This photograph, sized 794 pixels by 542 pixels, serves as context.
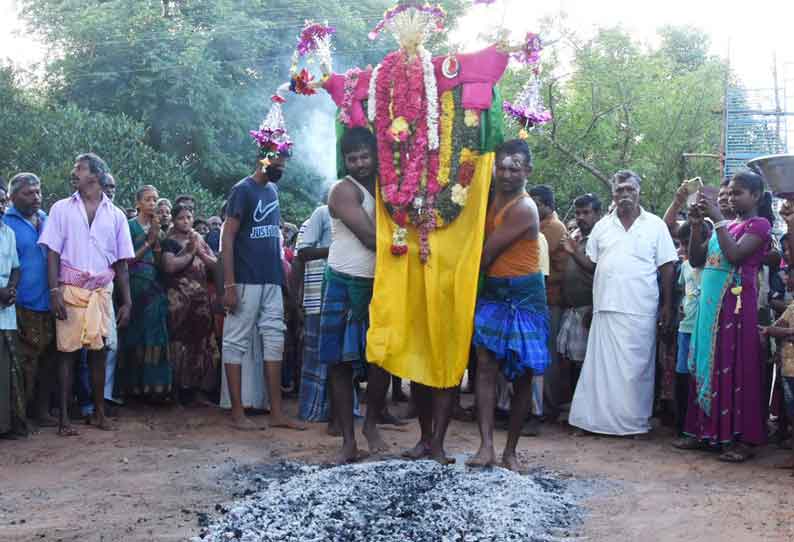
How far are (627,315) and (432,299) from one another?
2.33 metres

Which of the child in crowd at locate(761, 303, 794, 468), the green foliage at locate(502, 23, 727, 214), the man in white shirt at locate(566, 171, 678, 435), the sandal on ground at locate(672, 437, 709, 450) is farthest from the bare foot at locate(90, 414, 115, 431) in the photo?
the green foliage at locate(502, 23, 727, 214)

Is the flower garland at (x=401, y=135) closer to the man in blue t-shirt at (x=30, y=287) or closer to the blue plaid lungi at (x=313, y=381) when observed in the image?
the blue plaid lungi at (x=313, y=381)

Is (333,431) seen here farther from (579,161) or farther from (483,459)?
(579,161)

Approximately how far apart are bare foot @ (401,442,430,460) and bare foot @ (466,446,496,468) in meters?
0.35

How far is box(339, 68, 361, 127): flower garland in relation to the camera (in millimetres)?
5504

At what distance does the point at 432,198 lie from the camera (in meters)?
5.31

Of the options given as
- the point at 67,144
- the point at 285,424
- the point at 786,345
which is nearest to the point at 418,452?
the point at 285,424

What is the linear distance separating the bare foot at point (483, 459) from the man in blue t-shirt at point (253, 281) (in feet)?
6.64

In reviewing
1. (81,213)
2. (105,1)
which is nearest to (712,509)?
(81,213)

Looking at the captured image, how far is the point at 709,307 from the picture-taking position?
6160 millimetres

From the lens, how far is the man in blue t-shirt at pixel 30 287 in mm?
6555

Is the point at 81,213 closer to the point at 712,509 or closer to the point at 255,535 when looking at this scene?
the point at 255,535

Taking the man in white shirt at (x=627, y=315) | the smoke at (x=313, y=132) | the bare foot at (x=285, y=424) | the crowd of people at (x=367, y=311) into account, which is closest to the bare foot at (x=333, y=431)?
the crowd of people at (x=367, y=311)

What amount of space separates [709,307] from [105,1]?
22.5 meters
